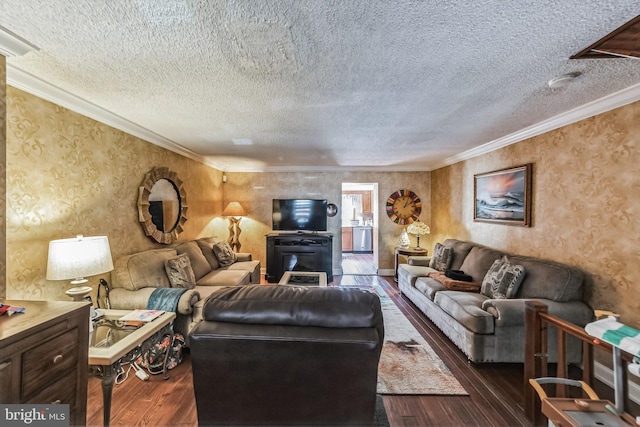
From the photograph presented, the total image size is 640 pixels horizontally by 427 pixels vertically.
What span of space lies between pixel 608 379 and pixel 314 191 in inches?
187

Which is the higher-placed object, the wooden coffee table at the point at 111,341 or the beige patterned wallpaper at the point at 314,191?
the beige patterned wallpaper at the point at 314,191

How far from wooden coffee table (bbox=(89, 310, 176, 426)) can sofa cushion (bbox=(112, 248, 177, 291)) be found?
551 mm

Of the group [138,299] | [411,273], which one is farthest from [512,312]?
[138,299]

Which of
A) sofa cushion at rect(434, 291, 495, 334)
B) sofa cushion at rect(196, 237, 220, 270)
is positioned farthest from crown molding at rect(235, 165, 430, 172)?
sofa cushion at rect(434, 291, 495, 334)

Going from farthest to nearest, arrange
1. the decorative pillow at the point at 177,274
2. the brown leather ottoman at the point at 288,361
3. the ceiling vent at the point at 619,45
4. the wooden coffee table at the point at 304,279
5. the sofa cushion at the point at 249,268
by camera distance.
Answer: the sofa cushion at the point at 249,268 < the wooden coffee table at the point at 304,279 < the decorative pillow at the point at 177,274 < the ceiling vent at the point at 619,45 < the brown leather ottoman at the point at 288,361

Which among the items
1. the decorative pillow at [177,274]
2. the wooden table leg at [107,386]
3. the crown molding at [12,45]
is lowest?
the wooden table leg at [107,386]

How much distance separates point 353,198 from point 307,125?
6.48 meters

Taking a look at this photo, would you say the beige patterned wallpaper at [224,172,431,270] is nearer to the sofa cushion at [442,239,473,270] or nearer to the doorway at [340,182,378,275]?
the doorway at [340,182,378,275]

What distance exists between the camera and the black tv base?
514cm

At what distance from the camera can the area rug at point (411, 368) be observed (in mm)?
2031

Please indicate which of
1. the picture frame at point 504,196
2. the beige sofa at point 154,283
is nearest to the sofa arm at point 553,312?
the picture frame at point 504,196

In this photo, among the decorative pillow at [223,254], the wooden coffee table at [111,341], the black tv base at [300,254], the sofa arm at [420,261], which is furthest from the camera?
the black tv base at [300,254]

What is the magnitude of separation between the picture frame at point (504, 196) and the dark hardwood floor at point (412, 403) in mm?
1738

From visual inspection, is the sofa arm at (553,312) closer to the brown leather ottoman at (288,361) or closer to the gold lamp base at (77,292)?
the brown leather ottoman at (288,361)
